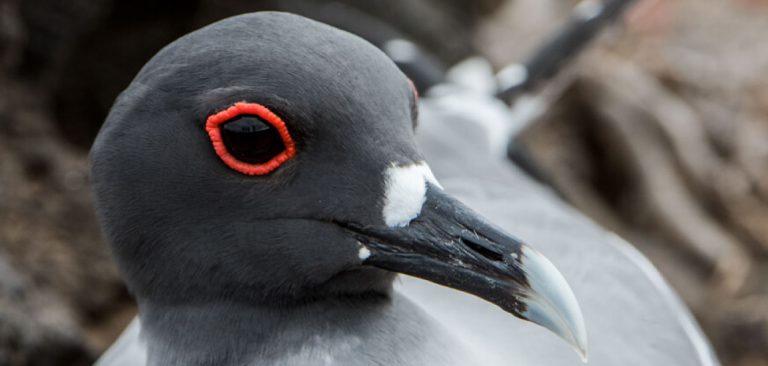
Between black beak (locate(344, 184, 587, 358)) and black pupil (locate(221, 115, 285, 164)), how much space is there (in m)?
0.28

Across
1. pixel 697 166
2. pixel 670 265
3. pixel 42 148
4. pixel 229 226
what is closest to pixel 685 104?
pixel 697 166

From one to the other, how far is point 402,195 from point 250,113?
1.08 ft

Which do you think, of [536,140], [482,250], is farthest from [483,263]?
[536,140]

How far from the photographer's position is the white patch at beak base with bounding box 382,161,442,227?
2.06 metres

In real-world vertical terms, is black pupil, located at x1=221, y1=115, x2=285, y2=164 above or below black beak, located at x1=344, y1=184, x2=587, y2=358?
below

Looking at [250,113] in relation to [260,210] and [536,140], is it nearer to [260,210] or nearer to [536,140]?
[260,210]

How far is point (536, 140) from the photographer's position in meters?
5.92

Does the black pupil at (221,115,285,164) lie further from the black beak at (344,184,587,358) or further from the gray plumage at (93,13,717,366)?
the black beak at (344,184,587,358)

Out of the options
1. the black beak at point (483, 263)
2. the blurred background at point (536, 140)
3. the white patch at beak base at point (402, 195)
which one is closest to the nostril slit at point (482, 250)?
the black beak at point (483, 263)

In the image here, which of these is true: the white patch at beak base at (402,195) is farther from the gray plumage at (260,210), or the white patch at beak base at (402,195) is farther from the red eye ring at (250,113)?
the red eye ring at (250,113)

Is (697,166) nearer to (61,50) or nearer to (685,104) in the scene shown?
(685,104)

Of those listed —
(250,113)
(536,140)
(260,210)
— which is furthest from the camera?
(536,140)

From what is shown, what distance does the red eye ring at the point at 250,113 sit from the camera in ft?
6.63

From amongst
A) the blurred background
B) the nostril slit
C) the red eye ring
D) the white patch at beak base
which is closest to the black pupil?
the red eye ring
